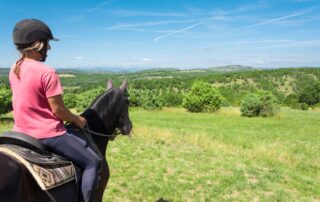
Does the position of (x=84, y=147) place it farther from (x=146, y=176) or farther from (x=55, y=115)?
(x=146, y=176)

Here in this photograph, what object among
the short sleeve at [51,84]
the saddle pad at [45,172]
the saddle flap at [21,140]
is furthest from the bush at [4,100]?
the short sleeve at [51,84]

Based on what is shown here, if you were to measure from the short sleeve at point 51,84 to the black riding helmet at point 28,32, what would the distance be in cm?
45

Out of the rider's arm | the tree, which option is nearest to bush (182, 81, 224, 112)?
the tree

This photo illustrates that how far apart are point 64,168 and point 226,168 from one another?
8189mm

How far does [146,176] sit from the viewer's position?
33.7 feet

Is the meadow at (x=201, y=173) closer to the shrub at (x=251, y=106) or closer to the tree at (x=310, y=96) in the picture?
the shrub at (x=251, y=106)

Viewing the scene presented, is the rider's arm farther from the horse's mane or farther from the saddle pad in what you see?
the horse's mane

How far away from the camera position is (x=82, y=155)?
4371 millimetres

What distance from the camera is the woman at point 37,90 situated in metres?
3.80

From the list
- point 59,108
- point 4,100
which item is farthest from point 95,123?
point 4,100

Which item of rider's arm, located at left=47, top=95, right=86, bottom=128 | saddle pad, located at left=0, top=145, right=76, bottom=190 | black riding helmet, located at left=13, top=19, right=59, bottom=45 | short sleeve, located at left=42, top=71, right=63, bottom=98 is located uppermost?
black riding helmet, located at left=13, top=19, right=59, bottom=45

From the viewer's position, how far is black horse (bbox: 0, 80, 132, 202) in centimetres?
343

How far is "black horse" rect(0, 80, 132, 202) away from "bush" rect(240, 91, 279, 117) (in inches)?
1440

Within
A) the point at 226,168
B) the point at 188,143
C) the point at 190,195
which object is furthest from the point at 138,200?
the point at 188,143
